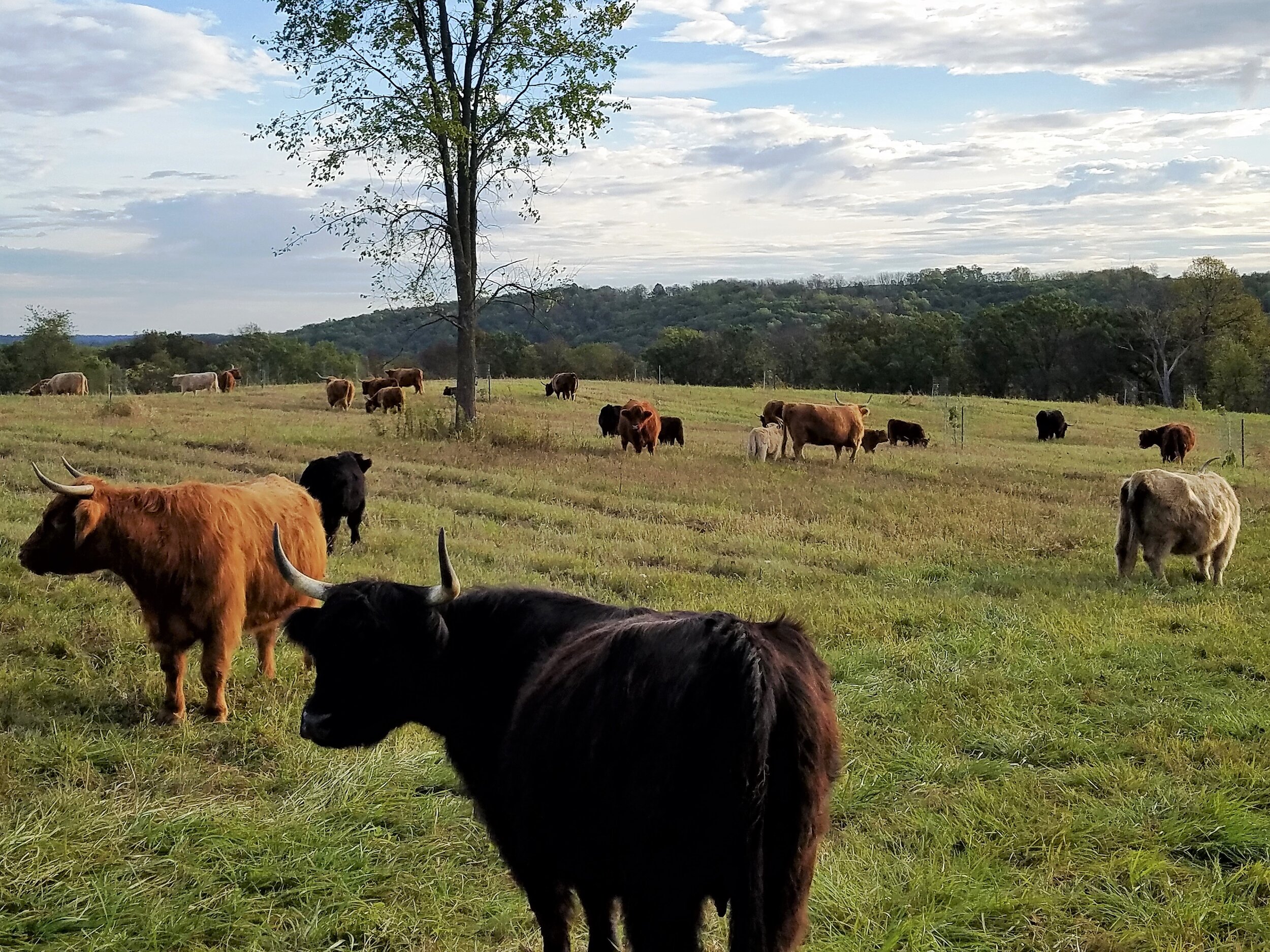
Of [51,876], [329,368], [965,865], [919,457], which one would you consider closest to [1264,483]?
[919,457]

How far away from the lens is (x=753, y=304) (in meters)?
126

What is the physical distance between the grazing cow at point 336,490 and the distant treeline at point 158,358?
141 feet

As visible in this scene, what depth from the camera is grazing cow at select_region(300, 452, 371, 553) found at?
34.4ft

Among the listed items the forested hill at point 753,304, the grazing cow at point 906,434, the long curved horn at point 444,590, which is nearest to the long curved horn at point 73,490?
the long curved horn at point 444,590

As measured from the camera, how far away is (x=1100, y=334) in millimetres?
60156

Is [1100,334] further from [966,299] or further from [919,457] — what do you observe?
[966,299]

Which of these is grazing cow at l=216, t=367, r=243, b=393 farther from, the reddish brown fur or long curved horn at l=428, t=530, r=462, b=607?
long curved horn at l=428, t=530, r=462, b=607

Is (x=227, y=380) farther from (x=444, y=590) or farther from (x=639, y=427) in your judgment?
(x=444, y=590)

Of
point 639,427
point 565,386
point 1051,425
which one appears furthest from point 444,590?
point 565,386

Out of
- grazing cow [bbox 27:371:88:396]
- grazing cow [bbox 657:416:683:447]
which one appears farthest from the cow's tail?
grazing cow [bbox 27:371:88:396]

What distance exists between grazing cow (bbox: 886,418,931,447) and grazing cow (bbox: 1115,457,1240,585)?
62.3ft

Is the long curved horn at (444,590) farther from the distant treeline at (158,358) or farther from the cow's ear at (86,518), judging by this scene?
the distant treeline at (158,358)

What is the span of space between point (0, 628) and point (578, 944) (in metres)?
5.45

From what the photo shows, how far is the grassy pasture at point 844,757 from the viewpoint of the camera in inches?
153
